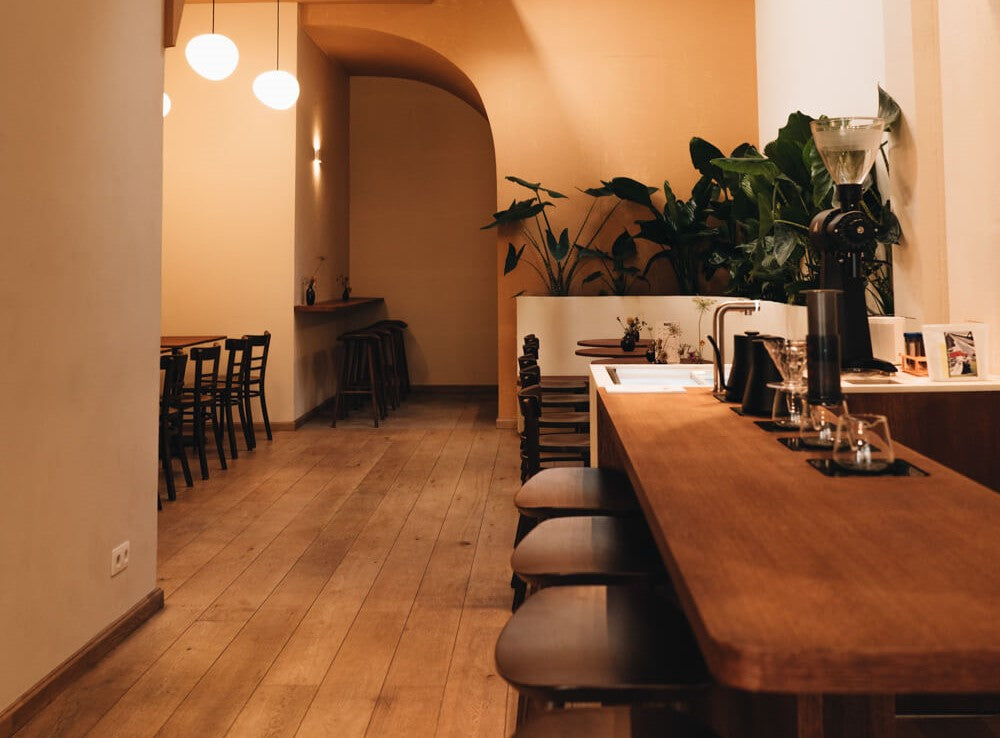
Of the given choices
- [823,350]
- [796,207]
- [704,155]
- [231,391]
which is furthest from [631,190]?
[823,350]

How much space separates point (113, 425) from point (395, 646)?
1.20 meters

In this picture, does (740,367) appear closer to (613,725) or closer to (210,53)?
(613,725)

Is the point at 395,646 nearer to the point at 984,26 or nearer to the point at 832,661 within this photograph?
the point at 832,661

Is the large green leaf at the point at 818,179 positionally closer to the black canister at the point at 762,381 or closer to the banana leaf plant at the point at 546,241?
the black canister at the point at 762,381

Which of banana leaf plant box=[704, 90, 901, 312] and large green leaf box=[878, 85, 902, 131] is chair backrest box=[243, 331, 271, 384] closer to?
banana leaf plant box=[704, 90, 901, 312]

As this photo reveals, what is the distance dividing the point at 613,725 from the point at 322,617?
2.22 m

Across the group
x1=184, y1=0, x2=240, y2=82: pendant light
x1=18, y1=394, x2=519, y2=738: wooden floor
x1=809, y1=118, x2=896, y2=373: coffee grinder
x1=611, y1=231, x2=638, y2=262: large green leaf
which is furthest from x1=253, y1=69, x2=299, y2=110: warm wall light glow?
x1=809, y1=118, x2=896, y2=373: coffee grinder

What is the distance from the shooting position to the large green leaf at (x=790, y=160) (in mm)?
4434

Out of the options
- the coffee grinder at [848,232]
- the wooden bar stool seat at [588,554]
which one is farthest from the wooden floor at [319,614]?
the coffee grinder at [848,232]

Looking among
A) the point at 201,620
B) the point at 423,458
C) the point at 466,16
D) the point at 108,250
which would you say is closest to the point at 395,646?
the point at 201,620

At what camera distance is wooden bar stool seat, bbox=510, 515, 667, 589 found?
1762 mm

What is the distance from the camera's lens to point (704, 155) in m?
7.08

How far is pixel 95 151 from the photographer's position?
8.95ft

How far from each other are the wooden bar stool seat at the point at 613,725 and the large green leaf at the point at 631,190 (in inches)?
255
